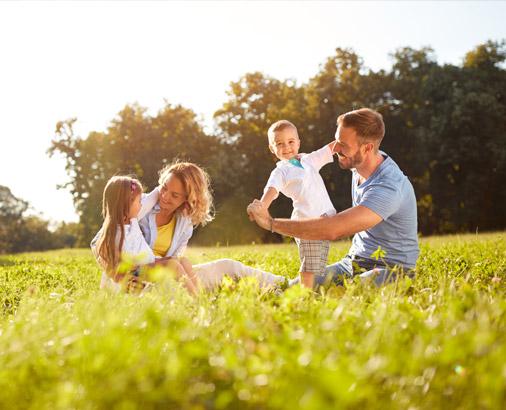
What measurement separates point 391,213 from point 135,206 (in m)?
2.87

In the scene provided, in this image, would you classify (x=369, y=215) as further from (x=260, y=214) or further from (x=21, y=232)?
(x=21, y=232)

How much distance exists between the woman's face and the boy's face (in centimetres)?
139

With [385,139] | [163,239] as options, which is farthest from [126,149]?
[163,239]

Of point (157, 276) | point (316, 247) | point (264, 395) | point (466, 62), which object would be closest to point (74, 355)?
point (157, 276)

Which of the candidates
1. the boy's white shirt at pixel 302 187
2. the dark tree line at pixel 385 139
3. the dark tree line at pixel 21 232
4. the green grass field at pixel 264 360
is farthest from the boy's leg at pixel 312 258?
the dark tree line at pixel 21 232

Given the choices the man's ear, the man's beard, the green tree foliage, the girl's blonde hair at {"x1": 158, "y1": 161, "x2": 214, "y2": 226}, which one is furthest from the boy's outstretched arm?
the green tree foliage

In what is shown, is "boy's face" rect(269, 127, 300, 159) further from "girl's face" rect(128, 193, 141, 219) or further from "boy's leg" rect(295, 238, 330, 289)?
"girl's face" rect(128, 193, 141, 219)

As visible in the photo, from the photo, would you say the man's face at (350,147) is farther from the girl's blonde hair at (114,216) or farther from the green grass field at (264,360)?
the green grass field at (264,360)

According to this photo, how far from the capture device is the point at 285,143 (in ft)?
24.6

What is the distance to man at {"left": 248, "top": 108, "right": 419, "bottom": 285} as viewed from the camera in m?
5.70

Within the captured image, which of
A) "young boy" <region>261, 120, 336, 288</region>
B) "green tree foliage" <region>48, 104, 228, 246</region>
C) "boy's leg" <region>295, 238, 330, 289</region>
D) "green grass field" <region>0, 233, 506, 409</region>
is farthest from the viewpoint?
"green tree foliage" <region>48, 104, 228, 246</region>

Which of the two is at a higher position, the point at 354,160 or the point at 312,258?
the point at 354,160

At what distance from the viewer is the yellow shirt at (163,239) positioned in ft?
23.9

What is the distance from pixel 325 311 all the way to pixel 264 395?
106cm
